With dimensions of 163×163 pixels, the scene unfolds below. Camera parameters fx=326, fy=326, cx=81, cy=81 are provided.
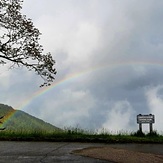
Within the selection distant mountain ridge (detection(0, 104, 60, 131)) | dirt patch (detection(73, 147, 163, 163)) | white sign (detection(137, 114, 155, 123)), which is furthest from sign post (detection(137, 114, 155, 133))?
dirt patch (detection(73, 147, 163, 163))

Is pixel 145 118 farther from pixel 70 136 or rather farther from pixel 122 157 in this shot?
pixel 122 157

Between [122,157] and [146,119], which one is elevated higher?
[146,119]

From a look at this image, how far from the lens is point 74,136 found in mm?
17750

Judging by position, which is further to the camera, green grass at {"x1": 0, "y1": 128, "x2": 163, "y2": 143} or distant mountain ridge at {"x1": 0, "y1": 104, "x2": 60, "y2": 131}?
distant mountain ridge at {"x1": 0, "y1": 104, "x2": 60, "y2": 131}

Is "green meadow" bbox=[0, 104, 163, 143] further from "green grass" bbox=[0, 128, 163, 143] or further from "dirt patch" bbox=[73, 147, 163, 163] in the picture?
"dirt patch" bbox=[73, 147, 163, 163]

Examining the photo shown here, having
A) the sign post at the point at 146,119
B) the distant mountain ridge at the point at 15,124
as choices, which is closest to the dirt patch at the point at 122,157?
the distant mountain ridge at the point at 15,124

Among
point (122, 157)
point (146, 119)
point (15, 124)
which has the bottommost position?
point (122, 157)

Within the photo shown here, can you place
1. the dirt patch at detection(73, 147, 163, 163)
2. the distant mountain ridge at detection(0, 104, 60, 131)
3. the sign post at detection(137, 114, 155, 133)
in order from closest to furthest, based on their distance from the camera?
1. the dirt patch at detection(73, 147, 163, 163)
2. the distant mountain ridge at detection(0, 104, 60, 131)
3. the sign post at detection(137, 114, 155, 133)

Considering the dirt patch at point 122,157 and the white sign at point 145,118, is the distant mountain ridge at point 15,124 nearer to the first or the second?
the dirt patch at point 122,157

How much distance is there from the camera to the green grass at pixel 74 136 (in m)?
16.9

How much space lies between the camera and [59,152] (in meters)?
12.2

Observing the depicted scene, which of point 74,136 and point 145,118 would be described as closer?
point 74,136

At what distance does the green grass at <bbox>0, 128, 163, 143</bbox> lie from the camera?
16906 mm

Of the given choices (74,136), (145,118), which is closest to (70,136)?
(74,136)
